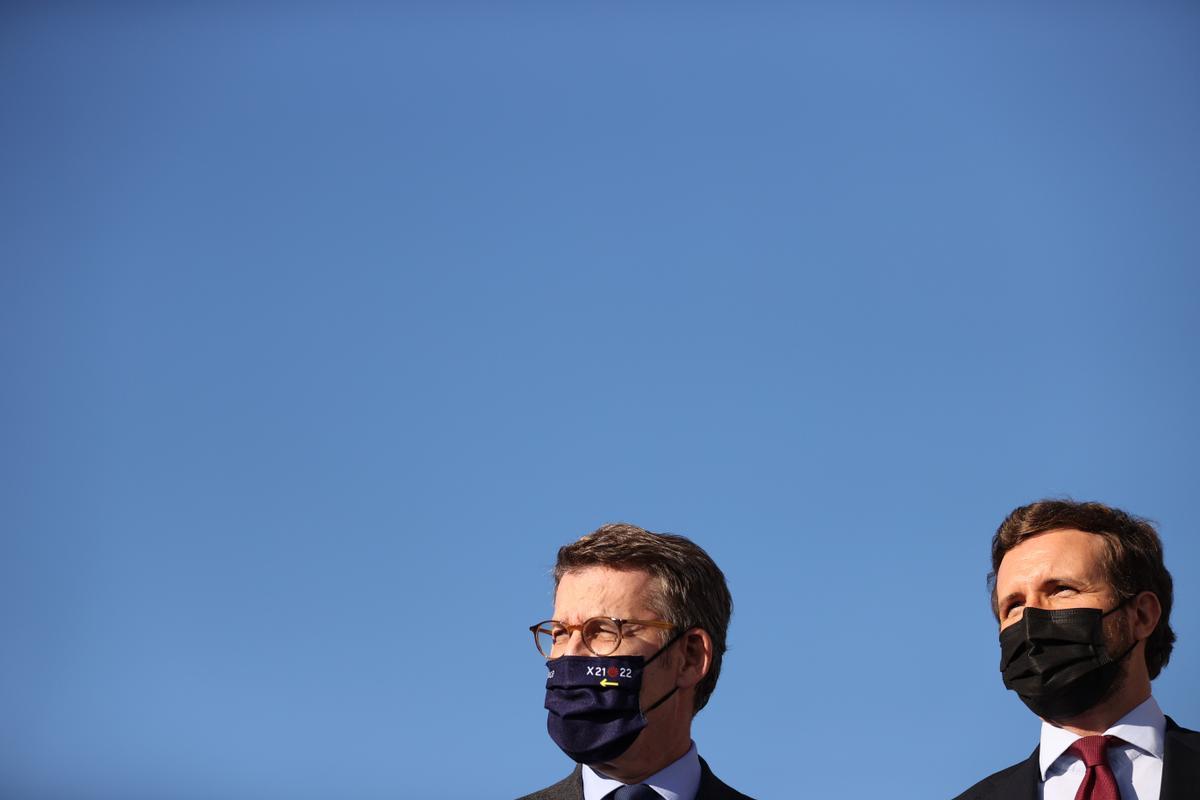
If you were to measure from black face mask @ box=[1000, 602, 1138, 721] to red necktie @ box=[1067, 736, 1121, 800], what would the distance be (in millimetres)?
226

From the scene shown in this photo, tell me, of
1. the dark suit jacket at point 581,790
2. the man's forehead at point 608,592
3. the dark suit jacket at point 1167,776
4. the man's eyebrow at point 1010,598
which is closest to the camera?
the dark suit jacket at point 1167,776

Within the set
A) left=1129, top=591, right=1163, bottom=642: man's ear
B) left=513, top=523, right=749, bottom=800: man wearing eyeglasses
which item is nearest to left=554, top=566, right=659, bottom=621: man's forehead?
left=513, top=523, right=749, bottom=800: man wearing eyeglasses

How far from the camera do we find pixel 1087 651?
7570 millimetres

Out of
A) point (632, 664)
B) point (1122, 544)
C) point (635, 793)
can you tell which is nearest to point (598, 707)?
point (632, 664)

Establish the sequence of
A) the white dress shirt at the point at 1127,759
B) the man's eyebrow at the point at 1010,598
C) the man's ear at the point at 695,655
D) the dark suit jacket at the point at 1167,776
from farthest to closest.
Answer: the man's eyebrow at the point at 1010,598 < the man's ear at the point at 695,655 < the white dress shirt at the point at 1127,759 < the dark suit jacket at the point at 1167,776

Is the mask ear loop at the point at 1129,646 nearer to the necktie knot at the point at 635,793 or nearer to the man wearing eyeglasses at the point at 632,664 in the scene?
the man wearing eyeglasses at the point at 632,664

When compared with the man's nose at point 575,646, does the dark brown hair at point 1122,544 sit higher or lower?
higher

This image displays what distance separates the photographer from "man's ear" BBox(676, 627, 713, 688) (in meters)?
7.81

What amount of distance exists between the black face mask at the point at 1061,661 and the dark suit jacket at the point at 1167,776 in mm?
368

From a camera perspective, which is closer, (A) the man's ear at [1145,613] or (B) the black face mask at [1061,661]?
(B) the black face mask at [1061,661]

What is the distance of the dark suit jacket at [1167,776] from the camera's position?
7.14 meters

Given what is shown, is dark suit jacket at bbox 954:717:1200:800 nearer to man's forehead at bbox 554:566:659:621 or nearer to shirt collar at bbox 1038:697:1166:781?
shirt collar at bbox 1038:697:1166:781

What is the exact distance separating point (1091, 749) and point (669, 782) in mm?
2281

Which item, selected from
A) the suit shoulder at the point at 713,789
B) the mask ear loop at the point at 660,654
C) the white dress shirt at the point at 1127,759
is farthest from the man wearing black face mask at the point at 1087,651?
the mask ear loop at the point at 660,654
